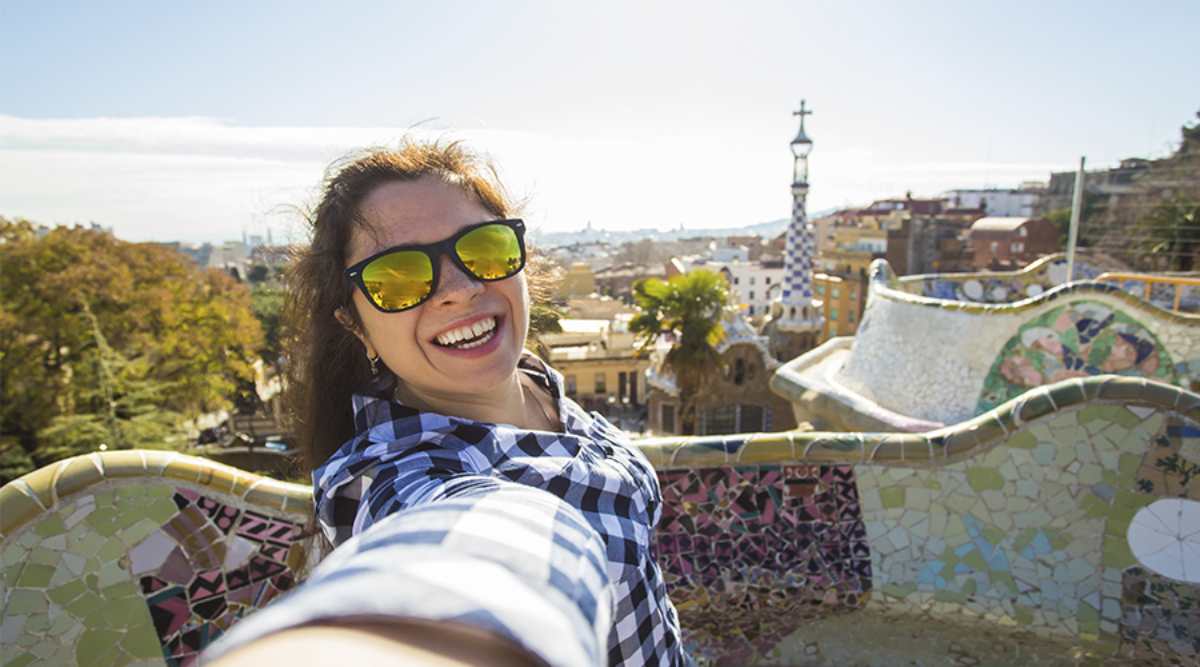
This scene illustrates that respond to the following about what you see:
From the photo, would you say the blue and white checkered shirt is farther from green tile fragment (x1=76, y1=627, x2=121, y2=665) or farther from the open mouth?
green tile fragment (x1=76, y1=627, x2=121, y2=665)

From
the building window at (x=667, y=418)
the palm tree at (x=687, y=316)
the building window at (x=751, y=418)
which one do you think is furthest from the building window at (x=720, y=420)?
the palm tree at (x=687, y=316)

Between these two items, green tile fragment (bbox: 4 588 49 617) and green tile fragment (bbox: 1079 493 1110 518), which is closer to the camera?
green tile fragment (bbox: 4 588 49 617)

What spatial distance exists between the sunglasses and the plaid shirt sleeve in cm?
68

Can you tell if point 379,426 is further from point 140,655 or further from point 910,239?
point 910,239

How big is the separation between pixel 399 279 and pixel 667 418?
54.3 feet

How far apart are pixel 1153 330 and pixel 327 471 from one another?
7145mm

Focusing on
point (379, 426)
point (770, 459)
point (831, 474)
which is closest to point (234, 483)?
point (379, 426)

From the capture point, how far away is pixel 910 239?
1287 inches

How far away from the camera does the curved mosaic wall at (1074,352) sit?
634 cm

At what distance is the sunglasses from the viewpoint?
134 centimetres

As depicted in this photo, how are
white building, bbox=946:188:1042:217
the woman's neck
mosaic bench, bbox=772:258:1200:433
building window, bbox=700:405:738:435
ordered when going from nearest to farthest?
the woman's neck, mosaic bench, bbox=772:258:1200:433, building window, bbox=700:405:738:435, white building, bbox=946:188:1042:217

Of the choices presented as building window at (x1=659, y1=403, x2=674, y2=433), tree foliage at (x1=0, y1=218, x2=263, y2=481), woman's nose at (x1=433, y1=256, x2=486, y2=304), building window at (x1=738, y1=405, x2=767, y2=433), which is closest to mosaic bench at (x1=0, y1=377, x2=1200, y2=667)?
woman's nose at (x1=433, y1=256, x2=486, y2=304)

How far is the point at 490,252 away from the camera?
1409mm

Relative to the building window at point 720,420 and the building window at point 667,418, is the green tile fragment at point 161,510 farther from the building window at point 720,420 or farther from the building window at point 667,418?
the building window at point 667,418
